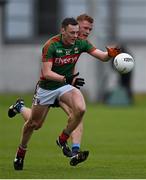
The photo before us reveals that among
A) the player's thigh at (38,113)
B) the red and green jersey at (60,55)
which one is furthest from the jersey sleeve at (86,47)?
the player's thigh at (38,113)

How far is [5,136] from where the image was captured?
22234mm

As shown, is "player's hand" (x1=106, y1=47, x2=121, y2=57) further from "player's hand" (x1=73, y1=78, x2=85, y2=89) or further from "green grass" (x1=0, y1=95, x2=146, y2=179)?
"green grass" (x1=0, y1=95, x2=146, y2=179)

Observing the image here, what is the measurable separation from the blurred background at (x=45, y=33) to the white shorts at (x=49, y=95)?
2617 cm

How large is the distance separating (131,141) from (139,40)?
77.3ft

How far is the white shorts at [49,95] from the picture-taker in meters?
15.2

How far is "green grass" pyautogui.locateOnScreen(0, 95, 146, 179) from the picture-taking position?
1442cm

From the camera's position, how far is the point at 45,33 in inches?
1747

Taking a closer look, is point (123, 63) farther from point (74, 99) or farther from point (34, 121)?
point (34, 121)

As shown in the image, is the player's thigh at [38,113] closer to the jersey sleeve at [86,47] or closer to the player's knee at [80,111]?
the player's knee at [80,111]

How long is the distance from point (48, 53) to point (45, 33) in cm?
2950

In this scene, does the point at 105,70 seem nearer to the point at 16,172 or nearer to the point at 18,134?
the point at 18,134

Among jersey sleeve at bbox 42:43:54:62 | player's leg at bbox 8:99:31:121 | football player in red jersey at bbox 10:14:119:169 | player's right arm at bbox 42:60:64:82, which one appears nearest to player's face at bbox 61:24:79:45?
football player in red jersey at bbox 10:14:119:169

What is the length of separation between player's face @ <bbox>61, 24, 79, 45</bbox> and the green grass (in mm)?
1860

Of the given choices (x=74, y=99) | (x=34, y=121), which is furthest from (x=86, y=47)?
(x=34, y=121)
